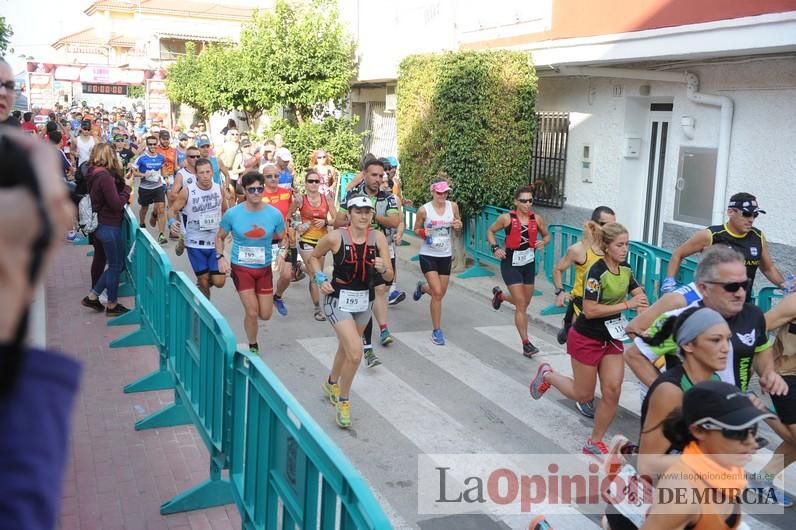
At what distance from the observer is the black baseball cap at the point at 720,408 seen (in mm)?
2947

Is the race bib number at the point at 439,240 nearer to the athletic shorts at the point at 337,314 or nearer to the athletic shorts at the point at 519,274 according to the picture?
the athletic shorts at the point at 519,274

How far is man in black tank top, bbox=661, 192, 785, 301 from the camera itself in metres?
7.19

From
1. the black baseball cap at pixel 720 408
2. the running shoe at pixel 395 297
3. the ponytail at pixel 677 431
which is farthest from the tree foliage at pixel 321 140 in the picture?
the black baseball cap at pixel 720 408

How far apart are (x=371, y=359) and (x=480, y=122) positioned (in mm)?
5851

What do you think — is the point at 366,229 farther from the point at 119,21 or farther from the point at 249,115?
the point at 119,21

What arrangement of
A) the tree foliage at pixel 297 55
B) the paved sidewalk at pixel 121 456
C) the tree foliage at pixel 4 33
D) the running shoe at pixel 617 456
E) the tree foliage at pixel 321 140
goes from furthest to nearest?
the tree foliage at pixel 4 33, the tree foliage at pixel 321 140, the tree foliage at pixel 297 55, the paved sidewalk at pixel 121 456, the running shoe at pixel 617 456

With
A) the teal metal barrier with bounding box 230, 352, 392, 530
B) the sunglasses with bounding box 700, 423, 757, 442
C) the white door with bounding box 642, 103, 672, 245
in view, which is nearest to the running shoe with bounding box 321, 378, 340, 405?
the teal metal barrier with bounding box 230, 352, 392, 530

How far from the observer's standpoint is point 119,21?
275 ft

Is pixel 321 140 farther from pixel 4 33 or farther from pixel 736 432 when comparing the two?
pixel 4 33

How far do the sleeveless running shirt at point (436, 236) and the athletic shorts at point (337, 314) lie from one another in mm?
2440

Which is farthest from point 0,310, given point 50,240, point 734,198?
point 734,198

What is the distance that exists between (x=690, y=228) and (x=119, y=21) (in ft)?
272

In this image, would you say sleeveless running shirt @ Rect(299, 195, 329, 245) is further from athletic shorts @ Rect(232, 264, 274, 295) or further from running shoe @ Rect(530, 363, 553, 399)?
running shoe @ Rect(530, 363, 553, 399)

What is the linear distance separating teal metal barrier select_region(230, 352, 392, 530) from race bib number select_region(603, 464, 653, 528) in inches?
52.7
